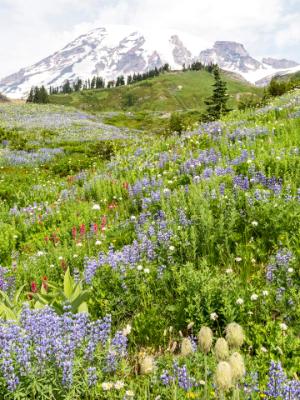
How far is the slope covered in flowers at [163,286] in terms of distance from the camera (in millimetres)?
3029

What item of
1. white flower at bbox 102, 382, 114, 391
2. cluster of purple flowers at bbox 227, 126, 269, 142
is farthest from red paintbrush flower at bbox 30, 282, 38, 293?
cluster of purple flowers at bbox 227, 126, 269, 142

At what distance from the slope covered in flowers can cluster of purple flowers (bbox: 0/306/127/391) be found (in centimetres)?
1

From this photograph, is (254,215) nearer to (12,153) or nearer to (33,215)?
(33,215)

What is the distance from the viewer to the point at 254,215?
5.59 metres

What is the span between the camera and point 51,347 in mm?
3061

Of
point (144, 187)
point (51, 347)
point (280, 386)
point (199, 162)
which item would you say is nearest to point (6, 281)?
point (51, 347)

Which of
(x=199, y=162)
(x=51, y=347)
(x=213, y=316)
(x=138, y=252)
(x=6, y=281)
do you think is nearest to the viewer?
(x=51, y=347)

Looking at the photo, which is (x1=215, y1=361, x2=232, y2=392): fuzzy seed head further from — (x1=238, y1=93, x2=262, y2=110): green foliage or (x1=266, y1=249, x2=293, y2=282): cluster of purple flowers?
(x1=238, y1=93, x2=262, y2=110): green foliage

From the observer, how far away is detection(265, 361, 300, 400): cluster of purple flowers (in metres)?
2.87

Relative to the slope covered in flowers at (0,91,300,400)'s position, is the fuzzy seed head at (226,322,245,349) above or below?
above

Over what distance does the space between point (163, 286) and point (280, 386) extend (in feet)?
6.20

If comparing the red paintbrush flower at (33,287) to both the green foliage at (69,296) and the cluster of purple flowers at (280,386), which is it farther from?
the cluster of purple flowers at (280,386)

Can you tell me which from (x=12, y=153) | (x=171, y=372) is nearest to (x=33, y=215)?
(x=171, y=372)

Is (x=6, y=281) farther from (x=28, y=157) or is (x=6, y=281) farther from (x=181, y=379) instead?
(x=28, y=157)
